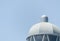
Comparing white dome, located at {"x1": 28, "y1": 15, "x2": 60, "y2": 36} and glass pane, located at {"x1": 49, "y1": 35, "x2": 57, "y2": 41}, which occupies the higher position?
white dome, located at {"x1": 28, "y1": 15, "x2": 60, "y2": 36}

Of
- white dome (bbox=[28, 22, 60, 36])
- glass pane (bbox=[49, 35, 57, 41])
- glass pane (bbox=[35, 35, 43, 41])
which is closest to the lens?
white dome (bbox=[28, 22, 60, 36])

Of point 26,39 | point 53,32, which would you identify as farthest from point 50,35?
point 26,39

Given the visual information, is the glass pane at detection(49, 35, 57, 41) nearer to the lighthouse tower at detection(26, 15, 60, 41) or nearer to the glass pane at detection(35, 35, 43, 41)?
the lighthouse tower at detection(26, 15, 60, 41)

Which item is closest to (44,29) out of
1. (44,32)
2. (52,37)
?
(44,32)

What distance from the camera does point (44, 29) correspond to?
279ft

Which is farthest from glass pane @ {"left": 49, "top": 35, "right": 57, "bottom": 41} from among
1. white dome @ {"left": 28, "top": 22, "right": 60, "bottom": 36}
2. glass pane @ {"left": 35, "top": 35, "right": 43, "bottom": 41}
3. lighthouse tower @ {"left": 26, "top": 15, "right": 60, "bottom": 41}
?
glass pane @ {"left": 35, "top": 35, "right": 43, "bottom": 41}

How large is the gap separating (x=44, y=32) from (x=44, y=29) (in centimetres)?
76

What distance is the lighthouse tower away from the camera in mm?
85250

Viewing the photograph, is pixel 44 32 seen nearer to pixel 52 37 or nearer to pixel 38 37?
pixel 38 37

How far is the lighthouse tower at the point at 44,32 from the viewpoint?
85.2 m

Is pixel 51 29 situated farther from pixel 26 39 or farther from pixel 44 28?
pixel 26 39

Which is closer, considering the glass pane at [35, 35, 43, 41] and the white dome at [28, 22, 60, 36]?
the white dome at [28, 22, 60, 36]

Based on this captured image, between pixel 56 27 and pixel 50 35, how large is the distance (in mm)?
→ 2857

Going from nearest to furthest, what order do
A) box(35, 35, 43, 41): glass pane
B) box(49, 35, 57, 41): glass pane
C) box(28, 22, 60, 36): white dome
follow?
box(28, 22, 60, 36): white dome < box(49, 35, 57, 41): glass pane < box(35, 35, 43, 41): glass pane
